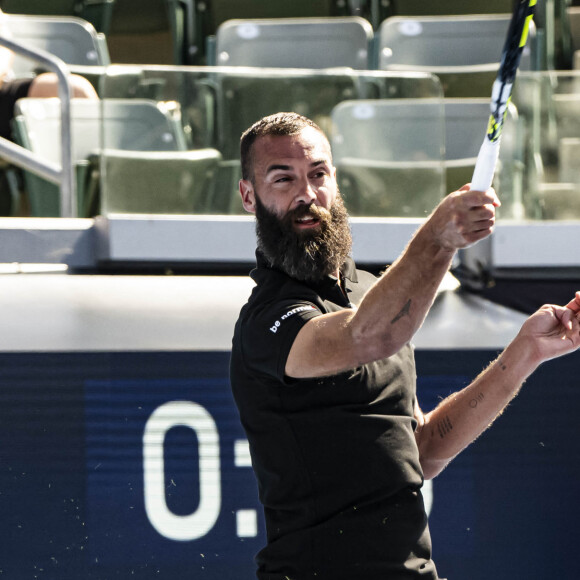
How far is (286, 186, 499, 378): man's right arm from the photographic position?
1.53m

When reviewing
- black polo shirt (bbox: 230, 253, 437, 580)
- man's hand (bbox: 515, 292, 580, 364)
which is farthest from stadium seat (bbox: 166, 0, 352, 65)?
black polo shirt (bbox: 230, 253, 437, 580)

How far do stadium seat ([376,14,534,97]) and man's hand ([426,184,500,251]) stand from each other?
3548 millimetres

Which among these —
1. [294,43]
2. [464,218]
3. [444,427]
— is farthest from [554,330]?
[294,43]

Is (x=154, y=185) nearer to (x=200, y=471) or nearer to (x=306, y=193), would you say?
(x=200, y=471)

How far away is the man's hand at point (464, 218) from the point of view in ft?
4.84

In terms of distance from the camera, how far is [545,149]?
3523 mm

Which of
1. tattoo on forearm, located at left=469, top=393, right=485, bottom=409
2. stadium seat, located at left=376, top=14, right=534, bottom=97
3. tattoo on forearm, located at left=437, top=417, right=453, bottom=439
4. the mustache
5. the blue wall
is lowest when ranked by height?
the blue wall

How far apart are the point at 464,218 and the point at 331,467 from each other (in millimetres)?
556

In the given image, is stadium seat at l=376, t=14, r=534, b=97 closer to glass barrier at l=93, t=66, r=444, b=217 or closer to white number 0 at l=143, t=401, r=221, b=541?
glass barrier at l=93, t=66, r=444, b=217

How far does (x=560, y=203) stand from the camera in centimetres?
348

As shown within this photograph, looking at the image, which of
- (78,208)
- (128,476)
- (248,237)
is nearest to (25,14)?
(78,208)

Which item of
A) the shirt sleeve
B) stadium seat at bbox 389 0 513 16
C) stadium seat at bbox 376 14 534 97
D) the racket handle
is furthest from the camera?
stadium seat at bbox 389 0 513 16

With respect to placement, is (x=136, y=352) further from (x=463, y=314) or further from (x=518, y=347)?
(x=518, y=347)

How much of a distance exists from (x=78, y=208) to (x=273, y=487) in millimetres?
2070
